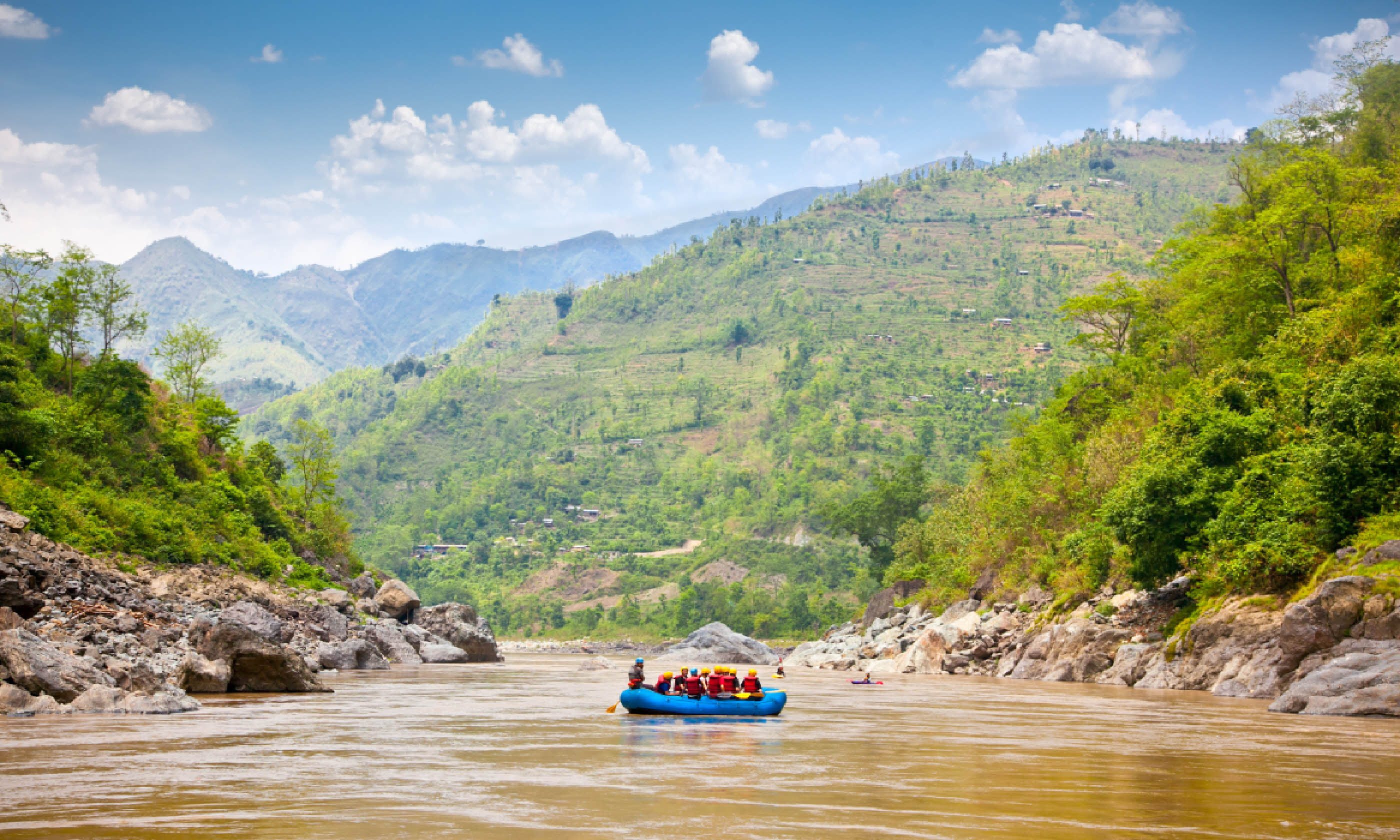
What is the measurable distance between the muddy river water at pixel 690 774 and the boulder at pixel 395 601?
25.4 m

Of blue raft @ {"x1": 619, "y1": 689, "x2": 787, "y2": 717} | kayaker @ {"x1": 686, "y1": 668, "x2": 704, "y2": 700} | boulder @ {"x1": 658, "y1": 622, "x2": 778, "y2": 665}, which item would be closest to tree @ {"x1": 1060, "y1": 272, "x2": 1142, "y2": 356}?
boulder @ {"x1": 658, "y1": 622, "x2": 778, "y2": 665}

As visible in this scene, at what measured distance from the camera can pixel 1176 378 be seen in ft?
147

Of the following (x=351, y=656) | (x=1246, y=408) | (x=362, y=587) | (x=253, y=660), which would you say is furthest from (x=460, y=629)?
(x=1246, y=408)

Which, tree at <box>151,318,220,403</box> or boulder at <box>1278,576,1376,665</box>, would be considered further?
tree at <box>151,318,220,403</box>

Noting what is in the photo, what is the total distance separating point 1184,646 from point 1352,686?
355 inches

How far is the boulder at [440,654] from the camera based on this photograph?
1870 inches

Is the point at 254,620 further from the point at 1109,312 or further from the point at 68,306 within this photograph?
the point at 1109,312

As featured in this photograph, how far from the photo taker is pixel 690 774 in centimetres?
1527

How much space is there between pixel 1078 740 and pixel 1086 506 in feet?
89.9

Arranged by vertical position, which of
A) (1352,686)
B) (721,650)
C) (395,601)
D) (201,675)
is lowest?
(721,650)

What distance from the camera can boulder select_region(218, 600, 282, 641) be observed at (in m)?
25.6

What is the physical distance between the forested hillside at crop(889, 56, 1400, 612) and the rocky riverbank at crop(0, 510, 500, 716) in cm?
2604

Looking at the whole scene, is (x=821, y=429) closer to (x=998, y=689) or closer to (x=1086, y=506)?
(x=1086, y=506)

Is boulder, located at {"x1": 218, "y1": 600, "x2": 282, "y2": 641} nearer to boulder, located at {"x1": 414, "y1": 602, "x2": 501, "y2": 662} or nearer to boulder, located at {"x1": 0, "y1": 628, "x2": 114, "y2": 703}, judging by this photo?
boulder, located at {"x1": 0, "y1": 628, "x2": 114, "y2": 703}
